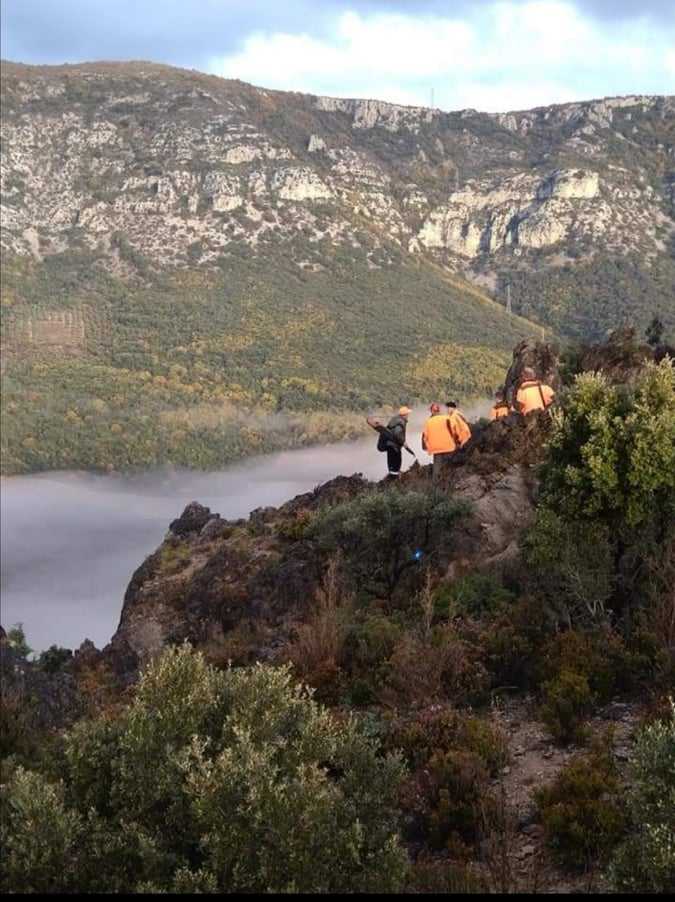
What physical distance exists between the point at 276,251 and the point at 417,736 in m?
131

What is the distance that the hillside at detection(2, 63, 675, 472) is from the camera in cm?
10106

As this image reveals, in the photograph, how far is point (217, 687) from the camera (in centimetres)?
452

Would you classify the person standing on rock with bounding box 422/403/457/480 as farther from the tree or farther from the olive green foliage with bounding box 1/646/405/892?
the tree

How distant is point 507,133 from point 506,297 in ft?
203

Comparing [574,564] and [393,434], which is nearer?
[574,564]

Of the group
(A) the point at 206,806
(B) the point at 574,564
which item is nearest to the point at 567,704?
(B) the point at 574,564

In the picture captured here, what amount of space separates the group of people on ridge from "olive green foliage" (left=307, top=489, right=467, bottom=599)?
193cm

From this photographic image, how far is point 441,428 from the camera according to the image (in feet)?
45.5

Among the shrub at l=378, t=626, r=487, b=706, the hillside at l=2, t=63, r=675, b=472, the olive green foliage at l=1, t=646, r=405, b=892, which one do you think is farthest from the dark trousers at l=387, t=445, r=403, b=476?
the hillside at l=2, t=63, r=675, b=472

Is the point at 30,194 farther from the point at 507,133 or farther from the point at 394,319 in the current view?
the point at 507,133

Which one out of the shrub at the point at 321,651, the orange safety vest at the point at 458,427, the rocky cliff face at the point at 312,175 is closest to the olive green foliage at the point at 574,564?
the shrub at the point at 321,651

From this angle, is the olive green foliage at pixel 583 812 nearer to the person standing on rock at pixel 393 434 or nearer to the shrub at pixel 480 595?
the shrub at pixel 480 595

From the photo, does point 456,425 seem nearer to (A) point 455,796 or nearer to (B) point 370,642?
(B) point 370,642

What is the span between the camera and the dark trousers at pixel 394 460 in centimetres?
1463
